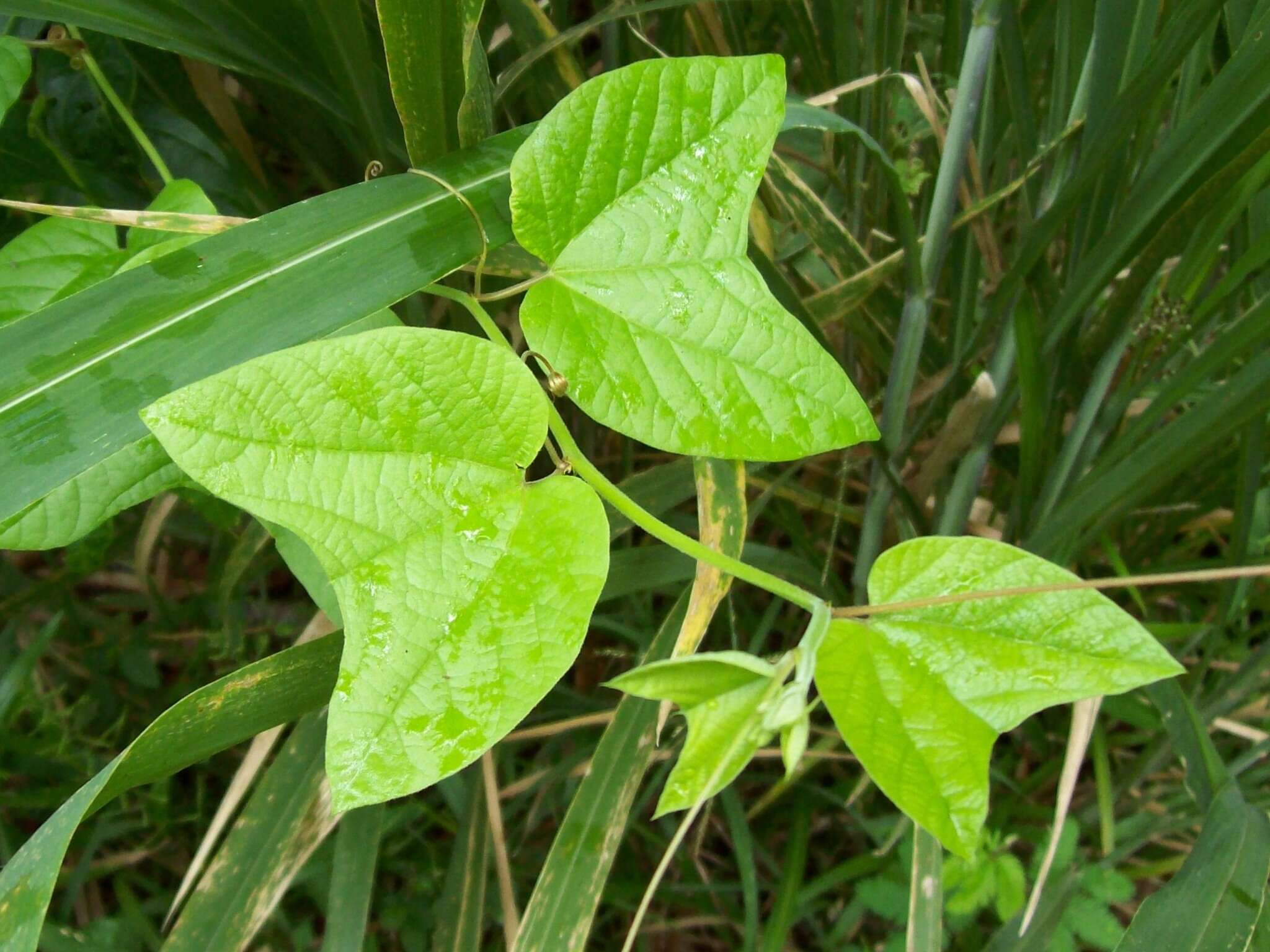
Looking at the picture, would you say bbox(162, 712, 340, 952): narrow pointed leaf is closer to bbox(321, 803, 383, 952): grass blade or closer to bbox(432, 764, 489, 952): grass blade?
bbox(321, 803, 383, 952): grass blade

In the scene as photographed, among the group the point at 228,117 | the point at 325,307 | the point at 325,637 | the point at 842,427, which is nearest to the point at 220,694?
the point at 325,637

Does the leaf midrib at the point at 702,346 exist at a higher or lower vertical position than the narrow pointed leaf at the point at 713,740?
higher

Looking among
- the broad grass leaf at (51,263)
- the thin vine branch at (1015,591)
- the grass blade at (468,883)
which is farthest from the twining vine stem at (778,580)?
the grass blade at (468,883)

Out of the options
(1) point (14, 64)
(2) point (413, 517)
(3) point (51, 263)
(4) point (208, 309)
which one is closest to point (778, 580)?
(2) point (413, 517)

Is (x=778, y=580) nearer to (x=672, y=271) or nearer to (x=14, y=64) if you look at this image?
(x=672, y=271)

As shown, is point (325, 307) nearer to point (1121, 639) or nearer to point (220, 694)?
point (220, 694)

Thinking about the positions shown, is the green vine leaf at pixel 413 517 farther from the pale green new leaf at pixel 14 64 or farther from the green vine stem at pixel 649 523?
the pale green new leaf at pixel 14 64

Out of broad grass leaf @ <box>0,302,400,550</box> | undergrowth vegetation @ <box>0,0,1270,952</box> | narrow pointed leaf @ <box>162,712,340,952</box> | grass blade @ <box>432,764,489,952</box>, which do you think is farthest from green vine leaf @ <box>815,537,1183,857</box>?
grass blade @ <box>432,764,489,952</box>
